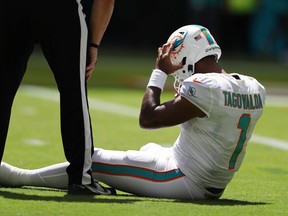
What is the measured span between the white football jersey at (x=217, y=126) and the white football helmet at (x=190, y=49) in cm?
18

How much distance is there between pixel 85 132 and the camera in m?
6.32

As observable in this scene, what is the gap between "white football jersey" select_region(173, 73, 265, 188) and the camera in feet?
20.1

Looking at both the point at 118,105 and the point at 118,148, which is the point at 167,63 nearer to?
the point at 118,148

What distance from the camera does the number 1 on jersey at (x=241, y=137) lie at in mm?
6258

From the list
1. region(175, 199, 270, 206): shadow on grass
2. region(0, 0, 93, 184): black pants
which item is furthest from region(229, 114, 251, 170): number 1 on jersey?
region(0, 0, 93, 184): black pants

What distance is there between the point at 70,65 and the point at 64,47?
0.40 feet

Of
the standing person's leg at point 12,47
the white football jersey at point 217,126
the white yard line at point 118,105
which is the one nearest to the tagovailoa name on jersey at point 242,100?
the white football jersey at point 217,126

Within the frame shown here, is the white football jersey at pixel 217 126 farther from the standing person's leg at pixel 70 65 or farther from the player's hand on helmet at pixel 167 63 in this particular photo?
the standing person's leg at pixel 70 65

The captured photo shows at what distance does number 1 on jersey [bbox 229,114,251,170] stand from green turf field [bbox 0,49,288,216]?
276 millimetres

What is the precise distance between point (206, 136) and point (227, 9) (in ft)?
69.1

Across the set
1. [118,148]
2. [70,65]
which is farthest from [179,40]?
[118,148]

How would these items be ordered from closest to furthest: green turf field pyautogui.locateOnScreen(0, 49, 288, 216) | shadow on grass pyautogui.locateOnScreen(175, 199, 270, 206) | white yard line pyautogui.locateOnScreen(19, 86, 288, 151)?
green turf field pyautogui.locateOnScreen(0, 49, 288, 216) < shadow on grass pyautogui.locateOnScreen(175, 199, 270, 206) < white yard line pyautogui.locateOnScreen(19, 86, 288, 151)

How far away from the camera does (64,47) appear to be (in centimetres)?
626

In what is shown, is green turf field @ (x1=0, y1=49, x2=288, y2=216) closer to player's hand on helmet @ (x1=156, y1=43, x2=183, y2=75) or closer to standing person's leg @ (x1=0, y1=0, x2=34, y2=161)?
standing person's leg @ (x1=0, y1=0, x2=34, y2=161)
